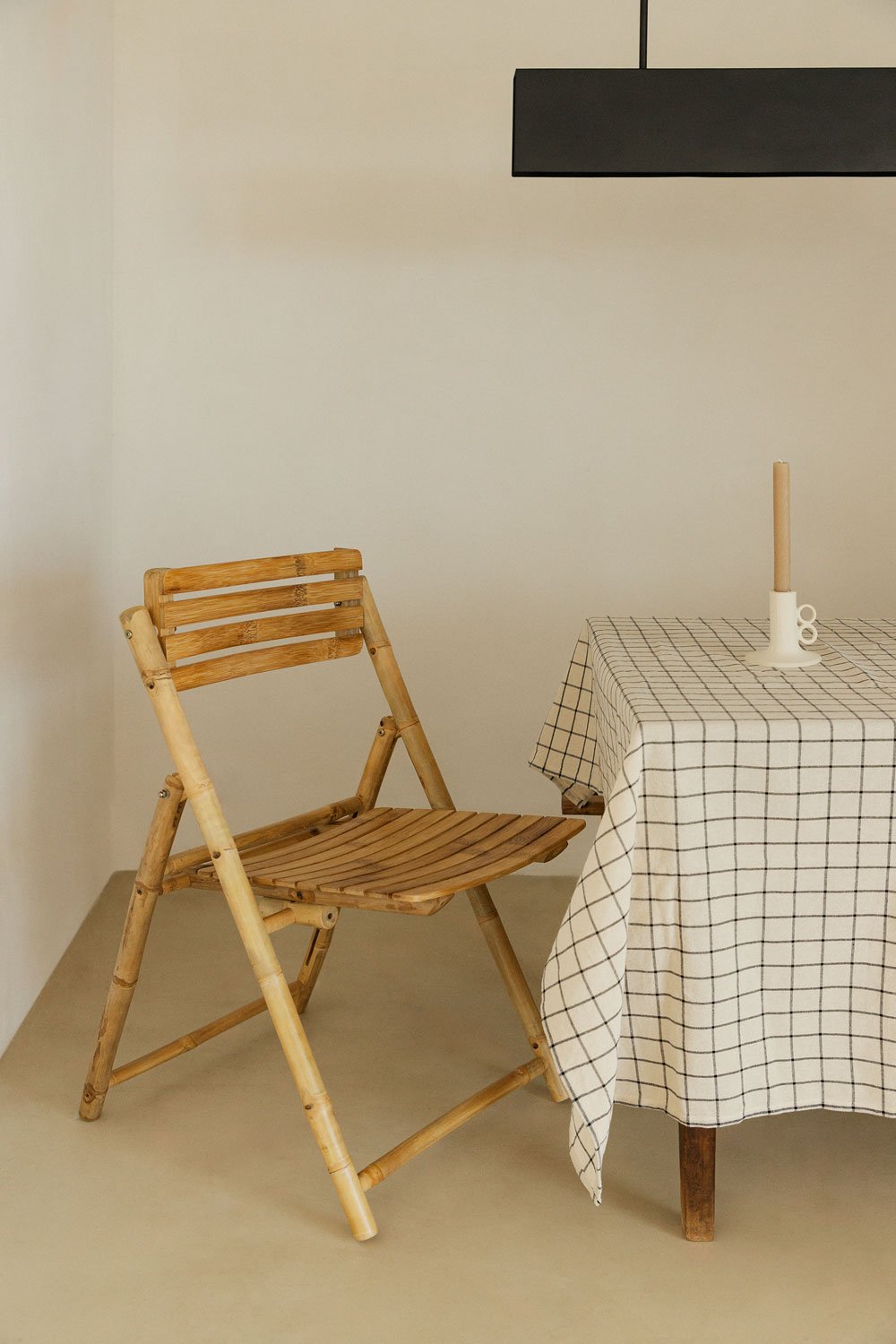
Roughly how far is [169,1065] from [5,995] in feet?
1.03

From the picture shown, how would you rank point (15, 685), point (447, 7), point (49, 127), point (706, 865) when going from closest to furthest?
point (706, 865)
point (15, 685)
point (49, 127)
point (447, 7)

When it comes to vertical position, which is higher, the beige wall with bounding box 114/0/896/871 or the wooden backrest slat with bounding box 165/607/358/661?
the beige wall with bounding box 114/0/896/871

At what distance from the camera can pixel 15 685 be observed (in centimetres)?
230

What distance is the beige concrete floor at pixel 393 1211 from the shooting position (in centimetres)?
152

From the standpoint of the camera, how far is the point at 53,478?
254cm

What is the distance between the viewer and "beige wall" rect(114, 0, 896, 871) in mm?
2971

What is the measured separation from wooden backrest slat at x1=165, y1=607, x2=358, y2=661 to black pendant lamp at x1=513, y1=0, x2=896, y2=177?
78cm

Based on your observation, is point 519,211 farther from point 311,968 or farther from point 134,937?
point 134,937

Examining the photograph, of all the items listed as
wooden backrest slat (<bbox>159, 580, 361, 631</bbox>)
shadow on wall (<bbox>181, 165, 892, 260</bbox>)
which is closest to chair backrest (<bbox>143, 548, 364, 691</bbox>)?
wooden backrest slat (<bbox>159, 580, 361, 631</bbox>)

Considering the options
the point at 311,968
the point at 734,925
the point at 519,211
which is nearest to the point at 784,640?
the point at 734,925

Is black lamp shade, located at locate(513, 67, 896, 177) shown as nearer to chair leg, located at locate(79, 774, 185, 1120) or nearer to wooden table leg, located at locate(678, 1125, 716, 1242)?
chair leg, located at locate(79, 774, 185, 1120)

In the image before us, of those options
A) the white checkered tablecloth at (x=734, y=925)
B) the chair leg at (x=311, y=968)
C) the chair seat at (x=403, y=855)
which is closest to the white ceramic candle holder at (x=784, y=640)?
the white checkered tablecloth at (x=734, y=925)

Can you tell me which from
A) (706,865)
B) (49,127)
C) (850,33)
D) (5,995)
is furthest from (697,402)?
(5,995)

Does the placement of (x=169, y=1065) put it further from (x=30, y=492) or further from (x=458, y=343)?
(x=458, y=343)
